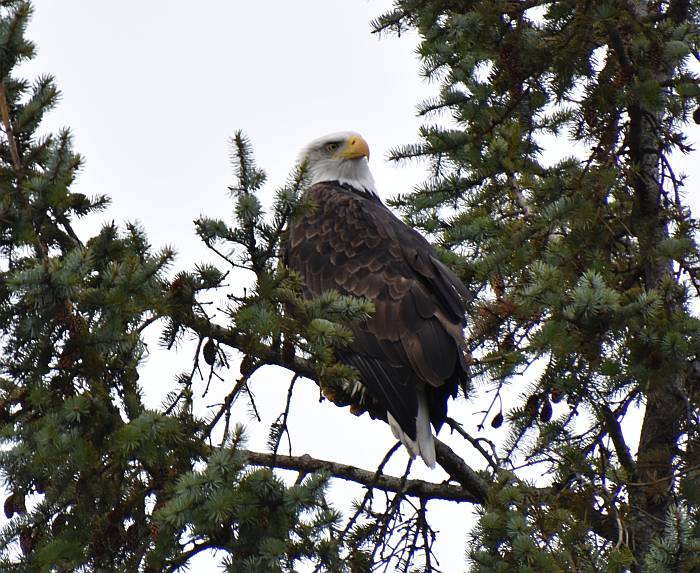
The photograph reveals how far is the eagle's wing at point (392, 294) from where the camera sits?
15.9 feet

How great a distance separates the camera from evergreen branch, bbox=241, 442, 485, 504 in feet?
15.0

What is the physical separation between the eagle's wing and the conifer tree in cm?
16

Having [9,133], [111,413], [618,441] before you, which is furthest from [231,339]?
[618,441]

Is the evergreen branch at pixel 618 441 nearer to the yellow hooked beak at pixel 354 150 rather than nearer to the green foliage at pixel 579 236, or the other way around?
the green foliage at pixel 579 236

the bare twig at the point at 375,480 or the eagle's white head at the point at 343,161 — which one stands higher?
the eagle's white head at the point at 343,161

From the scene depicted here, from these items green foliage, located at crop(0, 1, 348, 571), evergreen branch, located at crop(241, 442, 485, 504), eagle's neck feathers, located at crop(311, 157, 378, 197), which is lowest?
green foliage, located at crop(0, 1, 348, 571)

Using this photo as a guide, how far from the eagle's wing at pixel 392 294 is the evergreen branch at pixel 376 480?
0.86ft

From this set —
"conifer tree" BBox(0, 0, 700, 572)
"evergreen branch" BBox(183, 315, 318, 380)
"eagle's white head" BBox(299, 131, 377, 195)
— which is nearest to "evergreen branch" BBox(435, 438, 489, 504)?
"conifer tree" BBox(0, 0, 700, 572)

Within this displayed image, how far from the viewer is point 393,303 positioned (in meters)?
5.11

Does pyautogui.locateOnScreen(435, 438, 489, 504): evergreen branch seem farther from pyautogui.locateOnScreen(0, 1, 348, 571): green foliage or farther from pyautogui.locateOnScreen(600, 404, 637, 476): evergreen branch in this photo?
pyautogui.locateOnScreen(0, 1, 348, 571): green foliage

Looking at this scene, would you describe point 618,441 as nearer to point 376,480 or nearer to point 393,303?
point 376,480

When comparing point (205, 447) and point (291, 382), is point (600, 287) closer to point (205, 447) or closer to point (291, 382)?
point (291, 382)

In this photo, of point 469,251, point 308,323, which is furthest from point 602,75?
point 308,323

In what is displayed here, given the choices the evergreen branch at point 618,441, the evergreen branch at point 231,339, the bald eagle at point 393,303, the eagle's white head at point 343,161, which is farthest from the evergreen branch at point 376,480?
the eagle's white head at point 343,161
